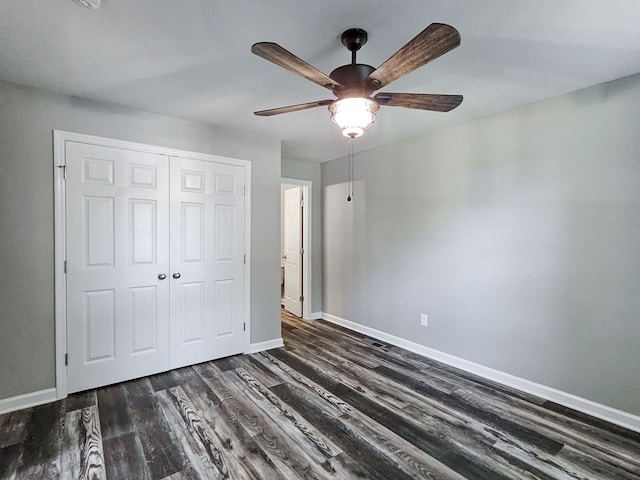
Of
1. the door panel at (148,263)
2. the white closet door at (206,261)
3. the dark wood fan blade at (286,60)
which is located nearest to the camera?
the dark wood fan blade at (286,60)

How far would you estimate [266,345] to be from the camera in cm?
372

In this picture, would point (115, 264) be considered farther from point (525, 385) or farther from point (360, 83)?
point (525, 385)

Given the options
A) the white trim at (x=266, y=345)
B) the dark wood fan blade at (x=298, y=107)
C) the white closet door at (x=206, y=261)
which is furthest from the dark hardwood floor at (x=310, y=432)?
the dark wood fan blade at (x=298, y=107)

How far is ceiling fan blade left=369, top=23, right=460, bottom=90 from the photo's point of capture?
3.88 feet

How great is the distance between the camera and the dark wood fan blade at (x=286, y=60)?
1285 millimetres

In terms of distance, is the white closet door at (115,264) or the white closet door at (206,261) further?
the white closet door at (206,261)

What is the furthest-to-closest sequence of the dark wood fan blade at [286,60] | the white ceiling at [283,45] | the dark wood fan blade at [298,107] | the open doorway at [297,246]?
the open doorway at [297,246], the dark wood fan blade at [298,107], the white ceiling at [283,45], the dark wood fan blade at [286,60]

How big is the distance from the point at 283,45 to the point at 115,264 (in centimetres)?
228

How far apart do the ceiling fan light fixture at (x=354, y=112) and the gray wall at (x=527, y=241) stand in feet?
6.16

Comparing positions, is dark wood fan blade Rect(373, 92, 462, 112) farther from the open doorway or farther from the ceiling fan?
the open doorway

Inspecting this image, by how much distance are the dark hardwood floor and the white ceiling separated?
2.45m

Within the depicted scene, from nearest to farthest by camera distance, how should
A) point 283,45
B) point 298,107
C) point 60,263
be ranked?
point 298,107
point 283,45
point 60,263

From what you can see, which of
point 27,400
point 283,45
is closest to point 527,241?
point 283,45

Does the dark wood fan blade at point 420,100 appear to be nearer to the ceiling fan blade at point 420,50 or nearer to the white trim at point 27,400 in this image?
the ceiling fan blade at point 420,50
